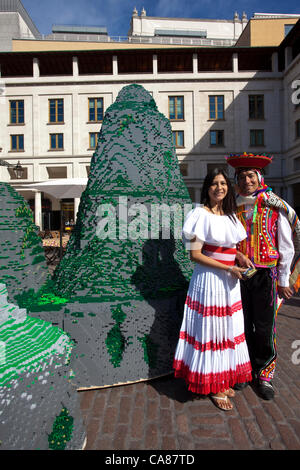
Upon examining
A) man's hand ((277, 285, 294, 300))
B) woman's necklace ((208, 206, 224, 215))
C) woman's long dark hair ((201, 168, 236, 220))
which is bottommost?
man's hand ((277, 285, 294, 300))

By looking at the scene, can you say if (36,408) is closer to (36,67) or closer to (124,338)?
(124,338)

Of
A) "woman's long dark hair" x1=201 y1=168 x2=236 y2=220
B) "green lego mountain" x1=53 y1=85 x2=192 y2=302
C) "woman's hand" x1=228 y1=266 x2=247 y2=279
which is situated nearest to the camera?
"woman's hand" x1=228 y1=266 x2=247 y2=279

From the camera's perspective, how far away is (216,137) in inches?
966

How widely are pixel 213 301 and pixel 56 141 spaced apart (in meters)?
25.2

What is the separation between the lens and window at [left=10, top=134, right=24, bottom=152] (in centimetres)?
2408

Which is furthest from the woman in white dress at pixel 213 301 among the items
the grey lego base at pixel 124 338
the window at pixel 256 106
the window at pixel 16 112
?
the window at pixel 16 112

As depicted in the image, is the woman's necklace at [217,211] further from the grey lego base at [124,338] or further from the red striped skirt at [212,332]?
the grey lego base at [124,338]

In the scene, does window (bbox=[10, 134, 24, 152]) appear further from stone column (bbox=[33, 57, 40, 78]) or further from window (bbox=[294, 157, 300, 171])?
window (bbox=[294, 157, 300, 171])

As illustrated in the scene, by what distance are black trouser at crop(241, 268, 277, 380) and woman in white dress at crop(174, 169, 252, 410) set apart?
281 mm

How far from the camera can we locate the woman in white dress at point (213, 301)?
80.0 inches

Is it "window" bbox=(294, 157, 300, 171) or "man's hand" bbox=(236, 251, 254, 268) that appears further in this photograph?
"window" bbox=(294, 157, 300, 171)

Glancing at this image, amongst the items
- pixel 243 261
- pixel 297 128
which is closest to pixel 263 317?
pixel 243 261

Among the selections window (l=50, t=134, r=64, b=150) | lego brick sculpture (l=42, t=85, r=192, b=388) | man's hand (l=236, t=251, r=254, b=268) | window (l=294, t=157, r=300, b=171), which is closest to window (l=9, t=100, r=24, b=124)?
window (l=50, t=134, r=64, b=150)
